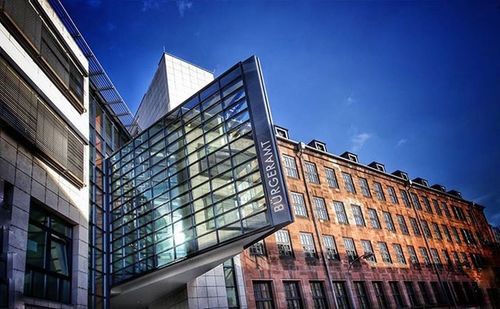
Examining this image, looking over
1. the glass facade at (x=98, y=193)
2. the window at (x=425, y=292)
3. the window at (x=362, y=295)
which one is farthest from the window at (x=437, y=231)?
the glass facade at (x=98, y=193)

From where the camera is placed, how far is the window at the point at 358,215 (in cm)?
3463

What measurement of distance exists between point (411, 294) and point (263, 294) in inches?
677

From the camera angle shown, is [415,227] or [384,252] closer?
[384,252]

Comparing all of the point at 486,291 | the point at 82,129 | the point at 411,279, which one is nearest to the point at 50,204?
the point at 82,129

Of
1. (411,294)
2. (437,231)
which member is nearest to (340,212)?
(411,294)

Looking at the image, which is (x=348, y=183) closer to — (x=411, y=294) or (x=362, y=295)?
(x=362, y=295)

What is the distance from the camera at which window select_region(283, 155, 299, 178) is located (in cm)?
3129

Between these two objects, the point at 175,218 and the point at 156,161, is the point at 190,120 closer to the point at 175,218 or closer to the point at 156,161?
the point at 156,161

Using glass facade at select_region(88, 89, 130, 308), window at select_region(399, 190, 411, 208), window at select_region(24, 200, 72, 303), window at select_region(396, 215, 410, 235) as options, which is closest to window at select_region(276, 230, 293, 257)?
Answer: glass facade at select_region(88, 89, 130, 308)

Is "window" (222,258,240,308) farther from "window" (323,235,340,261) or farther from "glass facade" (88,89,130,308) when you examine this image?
"window" (323,235,340,261)

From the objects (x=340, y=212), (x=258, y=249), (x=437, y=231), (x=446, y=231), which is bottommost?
(x=258, y=249)

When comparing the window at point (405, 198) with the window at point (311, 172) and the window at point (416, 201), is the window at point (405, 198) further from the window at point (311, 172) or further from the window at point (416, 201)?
the window at point (311, 172)

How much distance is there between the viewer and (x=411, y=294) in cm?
3478

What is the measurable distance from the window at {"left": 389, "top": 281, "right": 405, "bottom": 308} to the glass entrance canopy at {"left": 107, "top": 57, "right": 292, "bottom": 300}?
21.2 meters
